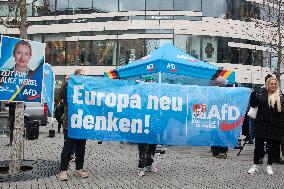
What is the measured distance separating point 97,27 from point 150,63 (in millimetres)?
28687

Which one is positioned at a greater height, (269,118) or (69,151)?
(269,118)

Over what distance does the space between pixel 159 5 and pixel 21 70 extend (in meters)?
32.0

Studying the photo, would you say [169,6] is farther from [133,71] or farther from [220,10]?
[133,71]

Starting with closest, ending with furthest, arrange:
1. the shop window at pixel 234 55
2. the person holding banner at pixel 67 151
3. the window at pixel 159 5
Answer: the person holding banner at pixel 67 151, the window at pixel 159 5, the shop window at pixel 234 55

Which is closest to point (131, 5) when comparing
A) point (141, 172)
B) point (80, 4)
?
point (80, 4)

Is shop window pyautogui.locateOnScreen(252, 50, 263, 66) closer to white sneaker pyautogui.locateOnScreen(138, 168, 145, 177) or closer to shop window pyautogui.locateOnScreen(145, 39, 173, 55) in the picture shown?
shop window pyautogui.locateOnScreen(145, 39, 173, 55)

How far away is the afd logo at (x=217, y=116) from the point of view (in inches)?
312

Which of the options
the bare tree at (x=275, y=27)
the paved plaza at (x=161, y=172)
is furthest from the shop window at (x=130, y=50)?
the paved plaza at (x=161, y=172)

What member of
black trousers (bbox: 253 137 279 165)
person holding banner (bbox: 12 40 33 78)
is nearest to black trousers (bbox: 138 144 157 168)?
black trousers (bbox: 253 137 279 165)

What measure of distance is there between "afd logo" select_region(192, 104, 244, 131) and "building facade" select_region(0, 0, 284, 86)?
29.5 m

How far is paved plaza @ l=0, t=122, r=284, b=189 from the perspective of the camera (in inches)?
259

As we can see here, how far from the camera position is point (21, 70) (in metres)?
7.31

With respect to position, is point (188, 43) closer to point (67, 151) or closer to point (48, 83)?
point (48, 83)

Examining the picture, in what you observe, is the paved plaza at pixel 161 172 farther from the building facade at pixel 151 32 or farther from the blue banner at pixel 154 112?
the building facade at pixel 151 32
